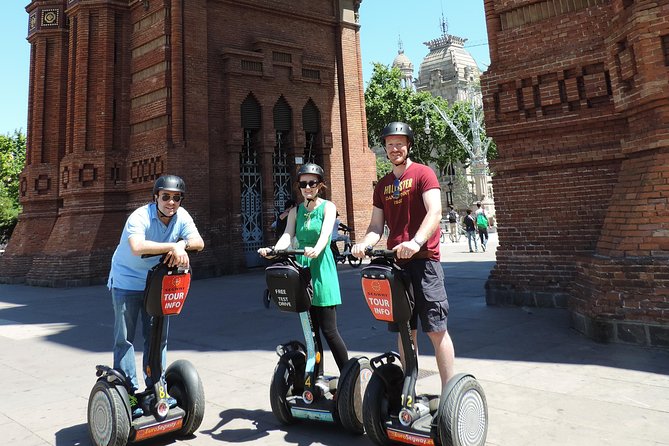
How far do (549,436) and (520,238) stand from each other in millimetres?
5054

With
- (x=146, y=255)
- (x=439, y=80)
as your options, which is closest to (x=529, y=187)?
(x=146, y=255)

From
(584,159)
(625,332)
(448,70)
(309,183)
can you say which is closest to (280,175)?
(584,159)

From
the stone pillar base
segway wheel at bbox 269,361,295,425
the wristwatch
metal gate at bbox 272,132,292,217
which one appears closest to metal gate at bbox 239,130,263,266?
metal gate at bbox 272,132,292,217

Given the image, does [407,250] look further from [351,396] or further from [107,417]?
[107,417]

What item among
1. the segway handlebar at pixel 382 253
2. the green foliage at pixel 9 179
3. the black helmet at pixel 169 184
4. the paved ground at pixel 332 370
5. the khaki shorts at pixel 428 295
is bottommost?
the paved ground at pixel 332 370

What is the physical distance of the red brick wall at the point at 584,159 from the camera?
5371 millimetres

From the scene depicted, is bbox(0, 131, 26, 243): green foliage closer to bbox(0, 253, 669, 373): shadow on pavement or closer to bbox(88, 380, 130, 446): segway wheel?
bbox(0, 253, 669, 373): shadow on pavement

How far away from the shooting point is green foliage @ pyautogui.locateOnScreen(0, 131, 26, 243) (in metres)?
34.4

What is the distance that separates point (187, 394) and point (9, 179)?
Answer: 44.3m

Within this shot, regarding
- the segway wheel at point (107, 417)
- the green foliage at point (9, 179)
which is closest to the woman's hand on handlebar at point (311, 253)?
the segway wheel at point (107, 417)

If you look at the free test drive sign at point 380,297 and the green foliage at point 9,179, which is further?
the green foliage at point 9,179

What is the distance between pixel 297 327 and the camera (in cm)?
706

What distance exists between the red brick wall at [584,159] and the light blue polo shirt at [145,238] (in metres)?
4.68

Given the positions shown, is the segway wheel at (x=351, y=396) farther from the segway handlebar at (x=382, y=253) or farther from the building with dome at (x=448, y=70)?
the building with dome at (x=448, y=70)
